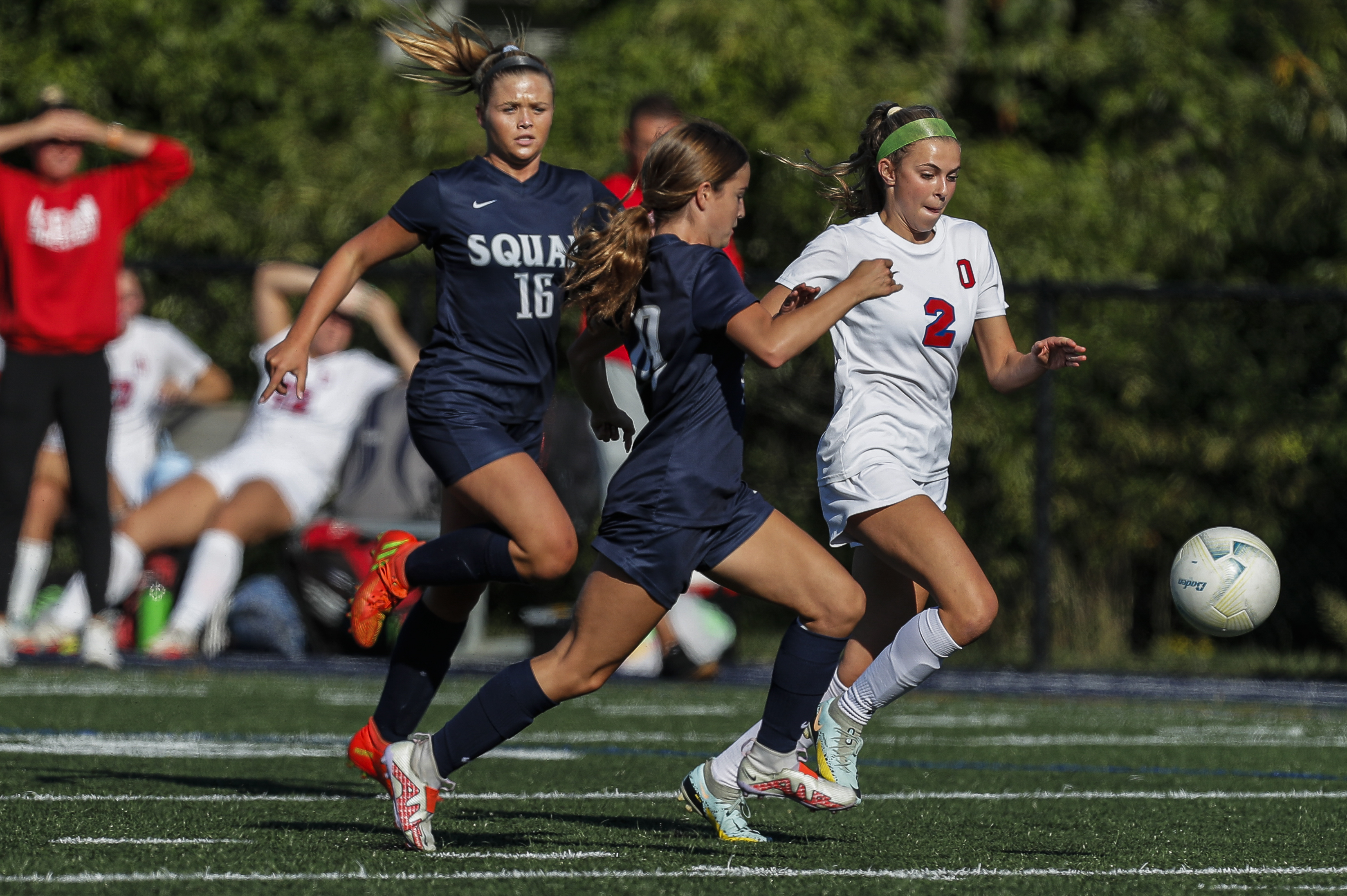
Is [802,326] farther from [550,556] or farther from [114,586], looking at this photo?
[114,586]

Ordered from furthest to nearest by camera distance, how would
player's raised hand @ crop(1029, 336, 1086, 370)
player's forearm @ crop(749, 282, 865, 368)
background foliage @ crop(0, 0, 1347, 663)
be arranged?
background foliage @ crop(0, 0, 1347, 663), player's raised hand @ crop(1029, 336, 1086, 370), player's forearm @ crop(749, 282, 865, 368)

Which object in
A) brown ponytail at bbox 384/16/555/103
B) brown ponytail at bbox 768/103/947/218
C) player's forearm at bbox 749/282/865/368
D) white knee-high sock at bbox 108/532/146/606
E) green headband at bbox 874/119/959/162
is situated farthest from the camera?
white knee-high sock at bbox 108/532/146/606

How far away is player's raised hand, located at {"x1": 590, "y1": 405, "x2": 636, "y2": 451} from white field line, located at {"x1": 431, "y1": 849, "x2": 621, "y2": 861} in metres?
1.09

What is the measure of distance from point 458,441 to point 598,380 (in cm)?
43

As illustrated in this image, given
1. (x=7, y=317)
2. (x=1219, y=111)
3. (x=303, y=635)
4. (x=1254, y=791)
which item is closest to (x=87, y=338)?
(x=7, y=317)

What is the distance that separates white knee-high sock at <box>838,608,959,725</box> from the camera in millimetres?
4609

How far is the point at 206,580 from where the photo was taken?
934cm

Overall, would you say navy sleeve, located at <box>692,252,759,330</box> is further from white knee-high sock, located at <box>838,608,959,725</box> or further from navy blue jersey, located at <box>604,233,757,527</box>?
white knee-high sock, located at <box>838,608,959,725</box>

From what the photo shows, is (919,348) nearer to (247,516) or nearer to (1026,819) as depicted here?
(1026,819)

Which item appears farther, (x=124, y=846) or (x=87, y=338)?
(x=87, y=338)

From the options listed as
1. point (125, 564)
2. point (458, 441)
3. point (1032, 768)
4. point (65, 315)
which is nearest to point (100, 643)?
point (125, 564)

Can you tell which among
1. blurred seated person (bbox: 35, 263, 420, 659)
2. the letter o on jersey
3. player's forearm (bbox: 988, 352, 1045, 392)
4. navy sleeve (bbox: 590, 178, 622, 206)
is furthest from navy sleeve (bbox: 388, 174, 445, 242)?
blurred seated person (bbox: 35, 263, 420, 659)

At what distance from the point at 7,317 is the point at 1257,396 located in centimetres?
724

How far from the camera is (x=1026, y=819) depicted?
489 centimetres
